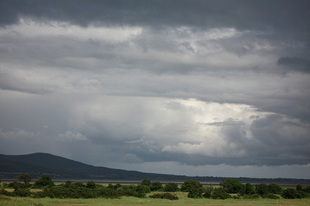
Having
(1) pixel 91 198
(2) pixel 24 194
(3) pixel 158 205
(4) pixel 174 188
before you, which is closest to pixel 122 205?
(3) pixel 158 205

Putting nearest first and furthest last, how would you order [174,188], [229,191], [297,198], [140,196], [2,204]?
[2,204], [140,196], [297,198], [229,191], [174,188]

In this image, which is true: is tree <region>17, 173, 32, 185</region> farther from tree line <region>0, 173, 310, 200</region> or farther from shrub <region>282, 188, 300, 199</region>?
shrub <region>282, 188, 300, 199</region>

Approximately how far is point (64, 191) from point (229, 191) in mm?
51773

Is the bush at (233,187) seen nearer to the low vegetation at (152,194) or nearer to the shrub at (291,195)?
the low vegetation at (152,194)

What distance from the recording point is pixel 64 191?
70.4 metres

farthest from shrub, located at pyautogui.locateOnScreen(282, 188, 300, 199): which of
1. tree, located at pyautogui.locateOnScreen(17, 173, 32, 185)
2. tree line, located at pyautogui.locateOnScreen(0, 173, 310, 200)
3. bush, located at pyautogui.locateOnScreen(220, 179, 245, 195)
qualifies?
tree, located at pyautogui.locateOnScreen(17, 173, 32, 185)

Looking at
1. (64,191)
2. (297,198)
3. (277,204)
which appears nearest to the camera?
(277,204)

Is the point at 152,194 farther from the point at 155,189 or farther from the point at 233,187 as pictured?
the point at 233,187

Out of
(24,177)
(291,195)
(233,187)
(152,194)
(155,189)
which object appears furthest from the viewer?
(24,177)

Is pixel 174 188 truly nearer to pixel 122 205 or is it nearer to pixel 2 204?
pixel 122 205

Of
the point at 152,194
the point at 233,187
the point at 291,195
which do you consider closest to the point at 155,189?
the point at 152,194

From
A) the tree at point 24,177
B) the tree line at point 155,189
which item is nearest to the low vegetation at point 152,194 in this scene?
the tree line at point 155,189

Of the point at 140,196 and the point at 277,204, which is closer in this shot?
the point at 277,204

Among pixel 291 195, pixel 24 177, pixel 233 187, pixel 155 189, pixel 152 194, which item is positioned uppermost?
pixel 233 187
